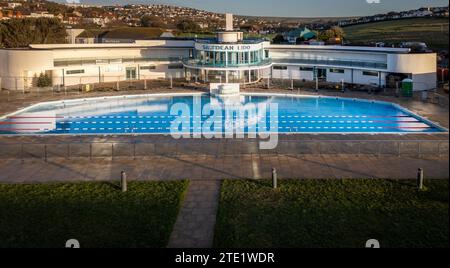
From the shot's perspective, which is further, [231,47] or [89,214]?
[231,47]

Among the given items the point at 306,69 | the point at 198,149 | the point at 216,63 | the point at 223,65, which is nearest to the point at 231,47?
the point at 223,65

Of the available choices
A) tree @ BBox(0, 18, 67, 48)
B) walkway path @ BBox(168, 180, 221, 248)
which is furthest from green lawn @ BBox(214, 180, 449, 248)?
tree @ BBox(0, 18, 67, 48)

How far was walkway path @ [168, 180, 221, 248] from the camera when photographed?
1173cm

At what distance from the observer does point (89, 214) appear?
44.0 ft

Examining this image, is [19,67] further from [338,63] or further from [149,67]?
[338,63]

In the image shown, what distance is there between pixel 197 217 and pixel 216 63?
104 ft

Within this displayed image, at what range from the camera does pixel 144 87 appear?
42125 mm

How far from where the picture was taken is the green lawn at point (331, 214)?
1166cm

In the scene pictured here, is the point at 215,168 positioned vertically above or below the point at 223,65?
below

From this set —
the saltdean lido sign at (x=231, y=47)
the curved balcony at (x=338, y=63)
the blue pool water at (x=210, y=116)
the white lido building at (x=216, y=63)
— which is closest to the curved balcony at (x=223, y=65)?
the white lido building at (x=216, y=63)

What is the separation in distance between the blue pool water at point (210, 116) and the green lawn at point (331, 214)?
10.8m

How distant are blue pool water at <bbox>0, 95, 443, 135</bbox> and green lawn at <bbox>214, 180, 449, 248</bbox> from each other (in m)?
10.8
